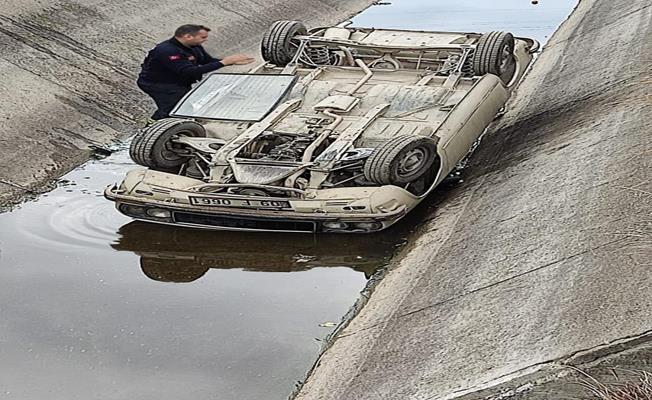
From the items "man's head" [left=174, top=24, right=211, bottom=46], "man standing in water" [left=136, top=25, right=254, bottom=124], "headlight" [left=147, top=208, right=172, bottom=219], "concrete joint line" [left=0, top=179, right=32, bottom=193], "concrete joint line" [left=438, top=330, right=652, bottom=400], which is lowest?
"concrete joint line" [left=438, top=330, right=652, bottom=400]

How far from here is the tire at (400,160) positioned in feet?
31.0

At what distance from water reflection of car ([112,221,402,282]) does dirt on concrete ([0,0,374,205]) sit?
2.36 metres

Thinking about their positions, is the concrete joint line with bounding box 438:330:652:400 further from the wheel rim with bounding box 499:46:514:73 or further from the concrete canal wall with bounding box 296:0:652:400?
the wheel rim with bounding box 499:46:514:73

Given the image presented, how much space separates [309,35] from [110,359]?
704cm

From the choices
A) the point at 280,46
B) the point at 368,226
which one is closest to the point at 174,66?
the point at 280,46

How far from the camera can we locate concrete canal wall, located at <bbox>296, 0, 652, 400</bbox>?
596 centimetres

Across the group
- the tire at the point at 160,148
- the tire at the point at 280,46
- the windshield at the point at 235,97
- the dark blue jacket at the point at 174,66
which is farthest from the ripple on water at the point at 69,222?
the tire at the point at 280,46

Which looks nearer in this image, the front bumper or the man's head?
the front bumper

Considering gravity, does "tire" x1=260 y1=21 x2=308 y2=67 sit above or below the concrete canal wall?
above

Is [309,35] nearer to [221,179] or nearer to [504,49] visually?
[504,49]

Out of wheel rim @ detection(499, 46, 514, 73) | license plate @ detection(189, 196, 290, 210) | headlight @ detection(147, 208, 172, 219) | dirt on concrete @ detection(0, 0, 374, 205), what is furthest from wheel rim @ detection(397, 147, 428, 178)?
dirt on concrete @ detection(0, 0, 374, 205)

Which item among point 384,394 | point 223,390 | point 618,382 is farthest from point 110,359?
point 618,382

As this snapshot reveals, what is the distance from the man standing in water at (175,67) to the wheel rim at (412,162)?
2772 millimetres

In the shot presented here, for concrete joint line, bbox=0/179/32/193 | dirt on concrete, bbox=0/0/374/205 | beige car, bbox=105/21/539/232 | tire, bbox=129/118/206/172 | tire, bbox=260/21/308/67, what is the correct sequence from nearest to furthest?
beige car, bbox=105/21/539/232
tire, bbox=129/118/206/172
concrete joint line, bbox=0/179/32/193
dirt on concrete, bbox=0/0/374/205
tire, bbox=260/21/308/67
